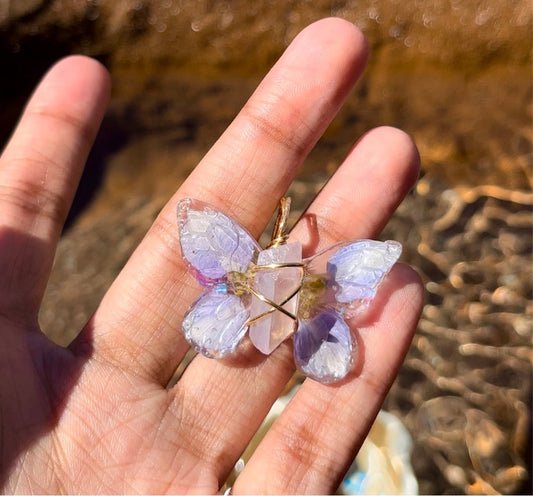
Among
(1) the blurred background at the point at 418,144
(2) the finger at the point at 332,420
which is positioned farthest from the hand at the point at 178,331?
(1) the blurred background at the point at 418,144

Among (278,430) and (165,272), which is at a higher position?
(165,272)

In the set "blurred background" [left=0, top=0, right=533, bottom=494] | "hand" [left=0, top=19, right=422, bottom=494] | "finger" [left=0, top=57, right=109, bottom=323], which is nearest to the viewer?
"hand" [left=0, top=19, right=422, bottom=494]

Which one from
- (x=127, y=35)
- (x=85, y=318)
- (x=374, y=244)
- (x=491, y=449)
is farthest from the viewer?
(x=127, y=35)

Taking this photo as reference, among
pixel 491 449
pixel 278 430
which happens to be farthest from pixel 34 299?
pixel 491 449

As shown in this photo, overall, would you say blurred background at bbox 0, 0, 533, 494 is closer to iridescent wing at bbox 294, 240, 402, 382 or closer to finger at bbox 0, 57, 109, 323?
iridescent wing at bbox 294, 240, 402, 382

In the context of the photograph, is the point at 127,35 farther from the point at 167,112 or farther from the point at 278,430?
the point at 278,430

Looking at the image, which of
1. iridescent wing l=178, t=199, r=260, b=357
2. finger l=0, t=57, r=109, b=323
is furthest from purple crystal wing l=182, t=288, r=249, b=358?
finger l=0, t=57, r=109, b=323
